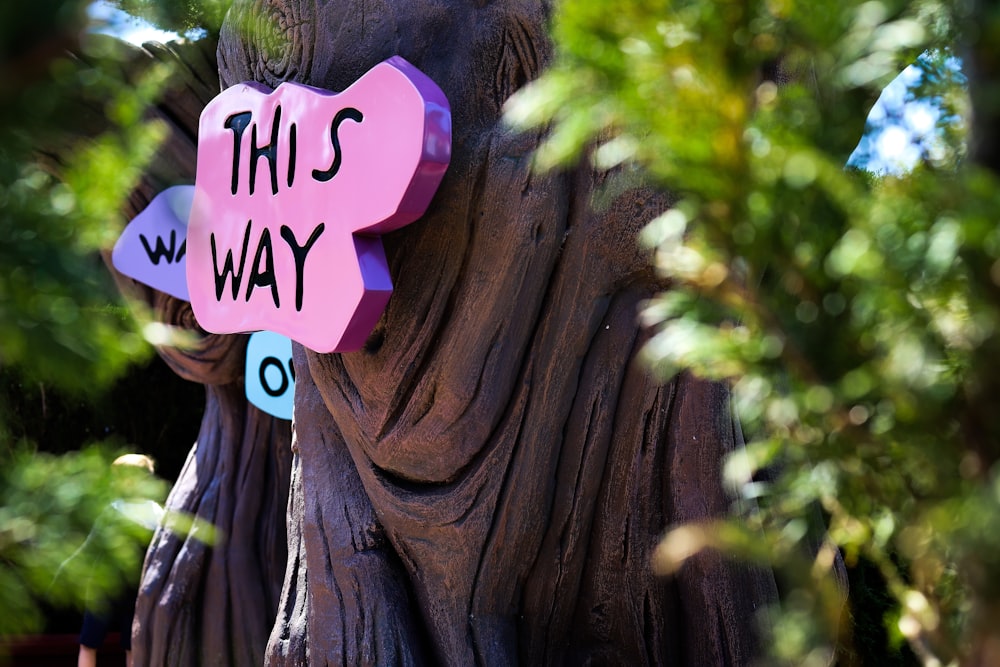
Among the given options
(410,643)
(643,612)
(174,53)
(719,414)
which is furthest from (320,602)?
(174,53)

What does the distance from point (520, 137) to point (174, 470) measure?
4470 mm

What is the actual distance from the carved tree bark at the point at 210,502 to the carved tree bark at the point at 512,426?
1759 millimetres

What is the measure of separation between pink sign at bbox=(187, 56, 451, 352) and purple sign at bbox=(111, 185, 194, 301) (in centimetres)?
160

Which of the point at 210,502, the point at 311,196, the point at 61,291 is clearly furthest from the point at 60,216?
the point at 210,502

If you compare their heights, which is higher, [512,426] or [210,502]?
[210,502]

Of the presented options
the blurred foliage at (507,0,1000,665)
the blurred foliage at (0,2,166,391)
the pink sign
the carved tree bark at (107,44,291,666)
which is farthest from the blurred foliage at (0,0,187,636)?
the carved tree bark at (107,44,291,666)

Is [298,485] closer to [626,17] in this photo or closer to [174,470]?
[626,17]

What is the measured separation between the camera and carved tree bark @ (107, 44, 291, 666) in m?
4.01

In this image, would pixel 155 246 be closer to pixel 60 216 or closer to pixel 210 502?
pixel 210 502

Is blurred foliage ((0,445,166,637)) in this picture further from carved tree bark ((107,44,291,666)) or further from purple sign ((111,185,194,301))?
purple sign ((111,185,194,301))

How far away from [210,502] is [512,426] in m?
2.22

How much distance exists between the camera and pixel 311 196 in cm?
235

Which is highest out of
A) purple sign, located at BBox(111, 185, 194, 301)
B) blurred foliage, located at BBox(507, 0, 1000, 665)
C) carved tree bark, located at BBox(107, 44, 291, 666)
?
purple sign, located at BBox(111, 185, 194, 301)

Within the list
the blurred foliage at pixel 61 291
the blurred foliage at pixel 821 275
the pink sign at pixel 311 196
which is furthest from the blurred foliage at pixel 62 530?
the pink sign at pixel 311 196
